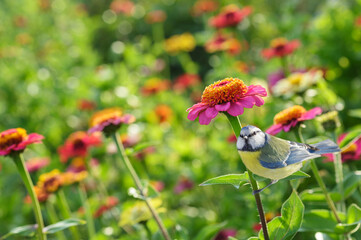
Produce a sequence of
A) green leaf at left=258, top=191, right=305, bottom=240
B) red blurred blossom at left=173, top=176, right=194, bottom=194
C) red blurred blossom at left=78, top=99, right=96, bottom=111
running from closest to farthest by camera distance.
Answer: green leaf at left=258, top=191, right=305, bottom=240 < red blurred blossom at left=173, top=176, right=194, bottom=194 < red blurred blossom at left=78, top=99, right=96, bottom=111

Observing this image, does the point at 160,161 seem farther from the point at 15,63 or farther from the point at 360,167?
the point at 15,63

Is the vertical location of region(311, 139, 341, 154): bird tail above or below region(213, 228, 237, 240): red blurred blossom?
above

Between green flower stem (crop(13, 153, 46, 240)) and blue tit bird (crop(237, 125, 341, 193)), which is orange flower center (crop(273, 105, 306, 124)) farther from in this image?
green flower stem (crop(13, 153, 46, 240))

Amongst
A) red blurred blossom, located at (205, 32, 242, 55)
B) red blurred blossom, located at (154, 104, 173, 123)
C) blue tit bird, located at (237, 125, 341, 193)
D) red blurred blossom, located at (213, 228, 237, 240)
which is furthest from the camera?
red blurred blossom, located at (154, 104, 173, 123)

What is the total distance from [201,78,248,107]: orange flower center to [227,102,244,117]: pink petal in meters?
0.01

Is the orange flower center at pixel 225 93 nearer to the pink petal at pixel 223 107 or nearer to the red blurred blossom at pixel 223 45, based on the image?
the pink petal at pixel 223 107

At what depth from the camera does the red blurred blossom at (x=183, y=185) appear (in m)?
1.59

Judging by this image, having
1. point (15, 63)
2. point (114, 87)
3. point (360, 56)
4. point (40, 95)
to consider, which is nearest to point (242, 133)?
point (360, 56)

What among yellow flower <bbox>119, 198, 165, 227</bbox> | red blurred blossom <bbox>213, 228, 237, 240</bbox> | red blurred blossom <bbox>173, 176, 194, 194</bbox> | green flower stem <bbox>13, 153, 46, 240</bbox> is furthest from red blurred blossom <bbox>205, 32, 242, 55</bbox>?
green flower stem <bbox>13, 153, 46, 240</bbox>

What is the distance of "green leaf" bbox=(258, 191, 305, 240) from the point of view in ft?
2.20

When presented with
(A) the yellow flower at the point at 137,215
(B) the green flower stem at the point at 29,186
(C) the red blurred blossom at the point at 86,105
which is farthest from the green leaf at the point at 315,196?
(C) the red blurred blossom at the point at 86,105

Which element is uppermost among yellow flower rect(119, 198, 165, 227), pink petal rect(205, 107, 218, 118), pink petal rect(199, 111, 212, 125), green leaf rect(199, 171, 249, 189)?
pink petal rect(205, 107, 218, 118)

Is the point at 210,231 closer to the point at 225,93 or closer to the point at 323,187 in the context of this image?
the point at 323,187

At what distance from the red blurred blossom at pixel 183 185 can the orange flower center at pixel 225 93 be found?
3.16 feet
